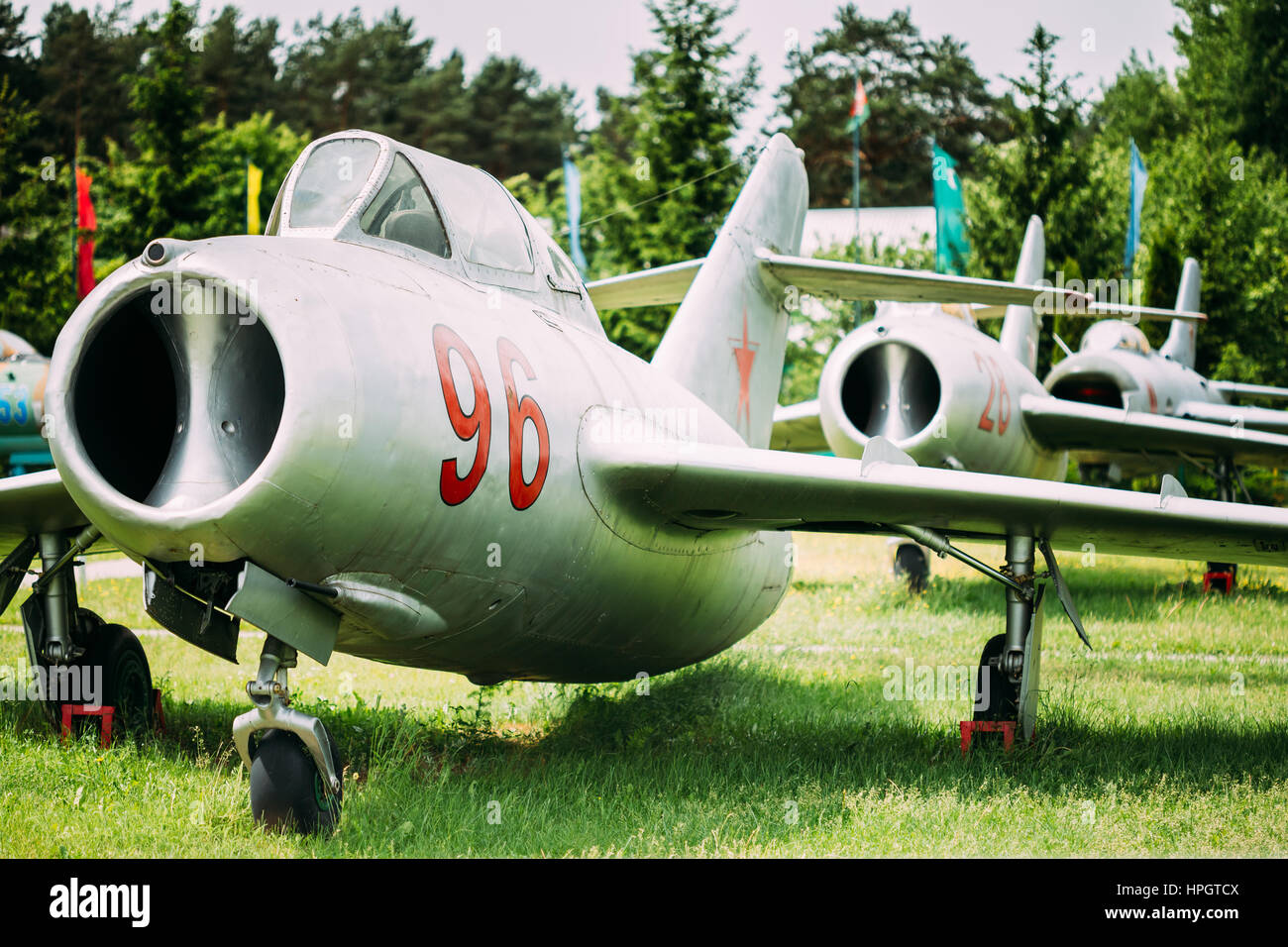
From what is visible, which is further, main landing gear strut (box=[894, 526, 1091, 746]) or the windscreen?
main landing gear strut (box=[894, 526, 1091, 746])

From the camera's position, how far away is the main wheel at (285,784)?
15.7 ft

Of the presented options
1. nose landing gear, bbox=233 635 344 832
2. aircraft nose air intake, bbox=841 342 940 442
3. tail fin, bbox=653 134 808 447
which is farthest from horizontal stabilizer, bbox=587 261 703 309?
nose landing gear, bbox=233 635 344 832

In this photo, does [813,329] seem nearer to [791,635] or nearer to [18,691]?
[791,635]

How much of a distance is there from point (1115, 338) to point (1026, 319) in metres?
2.28

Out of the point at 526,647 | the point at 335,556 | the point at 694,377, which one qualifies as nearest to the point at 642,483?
the point at 526,647

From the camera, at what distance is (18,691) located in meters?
7.66

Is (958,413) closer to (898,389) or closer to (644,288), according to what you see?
(898,389)

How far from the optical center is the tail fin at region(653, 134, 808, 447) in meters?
8.27

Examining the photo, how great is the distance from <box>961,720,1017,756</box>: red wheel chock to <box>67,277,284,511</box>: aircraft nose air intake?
180 inches

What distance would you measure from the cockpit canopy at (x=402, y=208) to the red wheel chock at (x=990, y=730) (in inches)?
146

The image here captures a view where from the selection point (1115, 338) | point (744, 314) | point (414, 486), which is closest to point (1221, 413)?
point (1115, 338)

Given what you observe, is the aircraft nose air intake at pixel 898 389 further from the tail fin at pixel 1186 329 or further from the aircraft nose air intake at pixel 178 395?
the aircraft nose air intake at pixel 178 395

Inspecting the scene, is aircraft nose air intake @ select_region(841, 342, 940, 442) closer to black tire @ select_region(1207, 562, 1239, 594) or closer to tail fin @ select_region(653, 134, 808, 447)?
tail fin @ select_region(653, 134, 808, 447)
